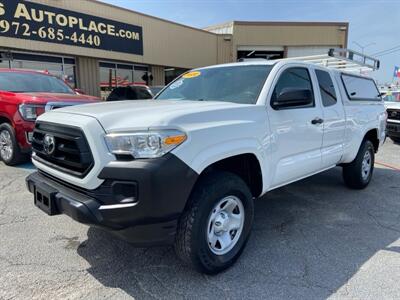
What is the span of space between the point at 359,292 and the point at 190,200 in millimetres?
1514

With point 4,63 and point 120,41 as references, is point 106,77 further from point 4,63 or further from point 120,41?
point 4,63

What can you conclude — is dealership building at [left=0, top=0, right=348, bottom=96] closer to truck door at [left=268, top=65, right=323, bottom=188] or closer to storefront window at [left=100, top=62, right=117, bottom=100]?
storefront window at [left=100, top=62, right=117, bottom=100]

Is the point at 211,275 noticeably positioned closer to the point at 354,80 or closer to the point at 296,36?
the point at 354,80

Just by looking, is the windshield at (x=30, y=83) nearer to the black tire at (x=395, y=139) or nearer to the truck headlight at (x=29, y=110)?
the truck headlight at (x=29, y=110)

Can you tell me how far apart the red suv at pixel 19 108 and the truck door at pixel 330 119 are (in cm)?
419

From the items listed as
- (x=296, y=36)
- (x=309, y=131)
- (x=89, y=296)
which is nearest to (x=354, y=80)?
(x=309, y=131)

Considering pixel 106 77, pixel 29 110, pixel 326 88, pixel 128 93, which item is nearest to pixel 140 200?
pixel 326 88

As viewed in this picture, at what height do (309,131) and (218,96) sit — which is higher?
(218,96)

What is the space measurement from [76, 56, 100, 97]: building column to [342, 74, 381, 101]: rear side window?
1190 cm

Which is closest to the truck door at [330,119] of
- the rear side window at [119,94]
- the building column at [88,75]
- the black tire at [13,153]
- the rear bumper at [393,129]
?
the black tire at [13,153]

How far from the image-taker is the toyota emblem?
279 cm

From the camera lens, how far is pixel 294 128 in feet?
11.5

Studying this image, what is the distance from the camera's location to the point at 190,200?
8.31 feet

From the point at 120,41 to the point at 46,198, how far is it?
45.5 ft
